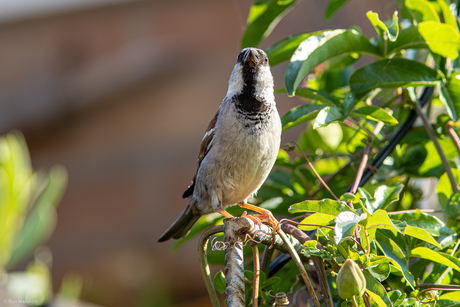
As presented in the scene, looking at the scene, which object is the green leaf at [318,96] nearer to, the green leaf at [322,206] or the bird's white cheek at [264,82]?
the bird's white cheek at [264,82]

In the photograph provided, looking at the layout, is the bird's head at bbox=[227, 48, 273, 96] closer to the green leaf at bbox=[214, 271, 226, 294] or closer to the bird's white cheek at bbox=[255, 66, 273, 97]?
the bird's white cheek at bbox=[255, 66, 273, 97]

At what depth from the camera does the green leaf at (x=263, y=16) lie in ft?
4.99


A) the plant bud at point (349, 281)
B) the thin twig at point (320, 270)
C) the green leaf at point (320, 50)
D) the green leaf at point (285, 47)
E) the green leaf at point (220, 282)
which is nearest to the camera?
the plant bud at point (349, 281)

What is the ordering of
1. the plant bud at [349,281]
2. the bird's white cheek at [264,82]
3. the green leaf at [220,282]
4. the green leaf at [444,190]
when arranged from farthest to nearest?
1. the bird's white cheek at [264,82]
2. the green leaf at [444,190]
3. the green leaf at [220,282]
4. the plant bud at [349,281]

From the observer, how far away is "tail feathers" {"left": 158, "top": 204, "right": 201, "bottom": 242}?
6.03 ft

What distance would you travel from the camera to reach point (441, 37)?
1177 millimetres

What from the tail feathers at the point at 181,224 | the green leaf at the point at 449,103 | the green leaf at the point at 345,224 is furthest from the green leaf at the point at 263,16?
the green leaf at the point at 345,224

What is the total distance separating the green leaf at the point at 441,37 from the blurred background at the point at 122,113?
9.25 feet

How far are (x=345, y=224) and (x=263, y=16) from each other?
1009mm

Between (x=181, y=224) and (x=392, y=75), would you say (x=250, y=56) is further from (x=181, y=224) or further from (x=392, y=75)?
(x=181, y=224)

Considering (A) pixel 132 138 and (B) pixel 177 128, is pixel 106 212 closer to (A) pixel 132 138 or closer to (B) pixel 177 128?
→ (A) pixel 132 138

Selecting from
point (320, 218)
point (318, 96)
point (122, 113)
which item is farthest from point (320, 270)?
point (122, 113)

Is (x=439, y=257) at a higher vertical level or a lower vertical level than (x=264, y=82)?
lower

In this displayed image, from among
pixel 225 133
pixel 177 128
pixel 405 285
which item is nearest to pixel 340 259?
pixel 405 285
